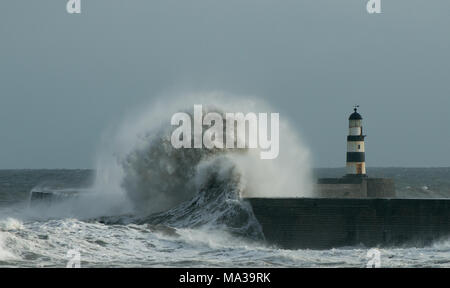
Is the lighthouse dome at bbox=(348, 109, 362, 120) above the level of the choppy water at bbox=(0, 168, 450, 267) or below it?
above

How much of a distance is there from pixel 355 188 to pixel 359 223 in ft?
14.6

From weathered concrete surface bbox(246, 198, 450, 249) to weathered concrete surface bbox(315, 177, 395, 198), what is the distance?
4251 mm

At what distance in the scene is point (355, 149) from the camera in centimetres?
1902

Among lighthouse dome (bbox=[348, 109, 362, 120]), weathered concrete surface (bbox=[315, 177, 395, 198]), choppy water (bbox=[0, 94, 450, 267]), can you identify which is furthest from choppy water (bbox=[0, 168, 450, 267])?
lighthouse dome (bbox=[348, 109, 362, 120])

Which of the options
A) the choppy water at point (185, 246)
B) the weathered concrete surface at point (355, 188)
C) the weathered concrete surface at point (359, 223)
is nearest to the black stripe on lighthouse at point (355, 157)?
the weathered concrete surface at point (355, 188)

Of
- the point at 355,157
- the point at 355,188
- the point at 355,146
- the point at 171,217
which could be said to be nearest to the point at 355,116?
the point at 355,146

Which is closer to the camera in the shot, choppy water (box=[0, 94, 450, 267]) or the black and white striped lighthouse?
choppy water (box=[0, 94, 450, 267])

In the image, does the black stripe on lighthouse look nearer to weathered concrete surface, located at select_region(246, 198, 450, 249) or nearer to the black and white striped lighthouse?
the black and white striped lighthouse

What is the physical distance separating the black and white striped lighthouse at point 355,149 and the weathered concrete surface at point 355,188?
38 centimetres

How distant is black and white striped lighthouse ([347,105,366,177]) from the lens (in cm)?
1894

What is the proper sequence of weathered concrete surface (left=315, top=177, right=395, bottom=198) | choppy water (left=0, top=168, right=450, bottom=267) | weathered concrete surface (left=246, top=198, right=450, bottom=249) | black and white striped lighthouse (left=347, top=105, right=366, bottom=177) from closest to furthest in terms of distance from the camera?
choppy water (left=0, top=168, right=450, bottom=267) < weathered concrete surface (left=246, top=198, right=450, bottom=249) < weathered concrete surface (left=315, top=177, right=395, bottom=198) < black and white striped lighthouse (left=347, top=105, right=366, bottom=177)
